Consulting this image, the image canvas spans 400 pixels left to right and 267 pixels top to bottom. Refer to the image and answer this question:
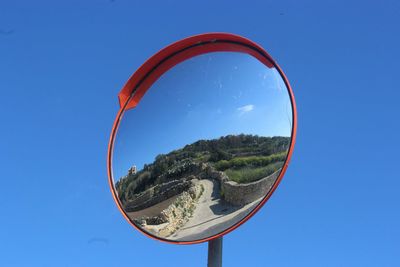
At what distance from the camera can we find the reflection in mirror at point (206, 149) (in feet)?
12.9

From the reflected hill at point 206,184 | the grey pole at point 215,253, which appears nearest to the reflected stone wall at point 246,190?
the reflected hill at point 206,184

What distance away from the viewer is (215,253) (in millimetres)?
3656

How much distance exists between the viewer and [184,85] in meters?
4.48

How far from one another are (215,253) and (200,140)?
0.95 metres

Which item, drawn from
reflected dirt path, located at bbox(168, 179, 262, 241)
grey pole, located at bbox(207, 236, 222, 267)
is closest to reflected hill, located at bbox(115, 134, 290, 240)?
reflected dirt path, located at bbox(168, 179, 262, 241)

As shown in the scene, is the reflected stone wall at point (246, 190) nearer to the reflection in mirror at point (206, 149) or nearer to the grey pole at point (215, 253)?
the reflection in mirror at point (206, 149)

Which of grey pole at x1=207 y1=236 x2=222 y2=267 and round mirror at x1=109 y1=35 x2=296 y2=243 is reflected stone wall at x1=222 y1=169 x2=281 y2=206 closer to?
round mirror at x1=109 y1=35 x2=296 y2=243

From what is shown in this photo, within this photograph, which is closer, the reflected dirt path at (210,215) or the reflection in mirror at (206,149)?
the reflected dirt path at (210,215)

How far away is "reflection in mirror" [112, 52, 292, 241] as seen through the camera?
3945 mm

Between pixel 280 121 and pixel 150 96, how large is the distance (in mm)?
1256

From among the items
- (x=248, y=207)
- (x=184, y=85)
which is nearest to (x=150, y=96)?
(x=184, y=85)

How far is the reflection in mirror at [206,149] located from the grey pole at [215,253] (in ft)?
0.32

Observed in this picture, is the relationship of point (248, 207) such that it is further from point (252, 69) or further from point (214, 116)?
point (252, 69)

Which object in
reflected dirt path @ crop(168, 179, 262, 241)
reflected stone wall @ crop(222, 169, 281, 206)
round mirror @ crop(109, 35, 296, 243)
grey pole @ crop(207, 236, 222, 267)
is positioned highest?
round mirror @ crop(109, 35, 296, 243)
